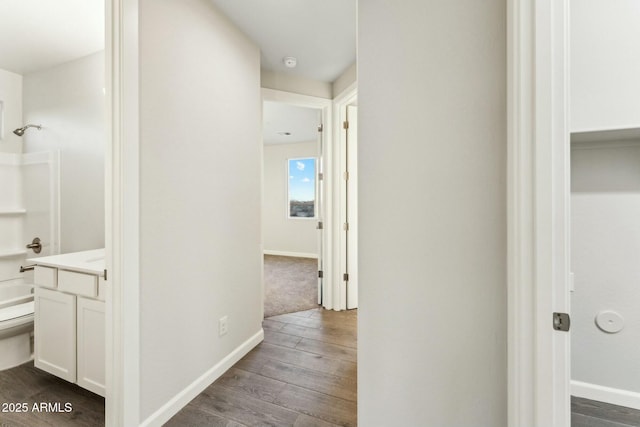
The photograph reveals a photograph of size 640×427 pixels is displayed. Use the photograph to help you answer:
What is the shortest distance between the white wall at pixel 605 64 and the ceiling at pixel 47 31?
281 centimetres

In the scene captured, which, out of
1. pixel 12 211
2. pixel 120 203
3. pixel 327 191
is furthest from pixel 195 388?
pixel 12 211

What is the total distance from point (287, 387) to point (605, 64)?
242 centimetres

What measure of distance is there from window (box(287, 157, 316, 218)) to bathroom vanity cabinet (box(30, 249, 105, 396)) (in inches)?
184

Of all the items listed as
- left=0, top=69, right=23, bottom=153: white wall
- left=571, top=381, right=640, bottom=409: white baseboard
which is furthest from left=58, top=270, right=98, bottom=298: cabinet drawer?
left=571, top=381, right=640, bottom=409: white baseboard

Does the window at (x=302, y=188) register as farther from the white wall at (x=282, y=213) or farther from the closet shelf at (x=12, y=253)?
the closet shelf at (x=12, y=253)

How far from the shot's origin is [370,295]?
1044mm

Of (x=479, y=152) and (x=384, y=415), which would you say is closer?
(x=479, y=152)

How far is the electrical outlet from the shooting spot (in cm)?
188

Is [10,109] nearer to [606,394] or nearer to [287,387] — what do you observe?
[287,387]

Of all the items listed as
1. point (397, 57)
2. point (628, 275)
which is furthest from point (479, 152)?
point (628, 275)

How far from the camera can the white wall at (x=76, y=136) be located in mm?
2256

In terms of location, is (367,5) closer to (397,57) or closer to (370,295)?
(397,57)

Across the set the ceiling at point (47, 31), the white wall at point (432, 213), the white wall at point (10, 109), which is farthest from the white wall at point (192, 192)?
the white wall at point (10, 109)

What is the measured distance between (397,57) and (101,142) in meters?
2.45
